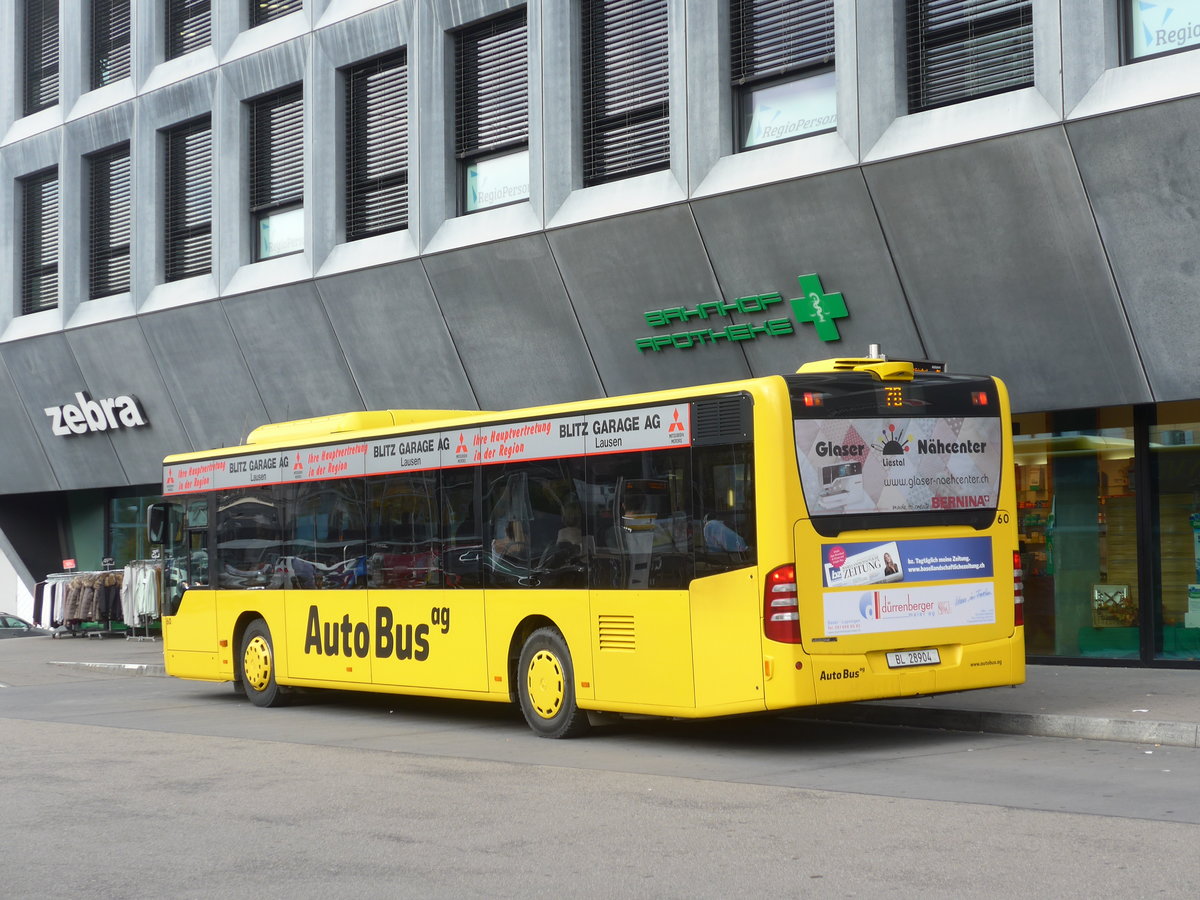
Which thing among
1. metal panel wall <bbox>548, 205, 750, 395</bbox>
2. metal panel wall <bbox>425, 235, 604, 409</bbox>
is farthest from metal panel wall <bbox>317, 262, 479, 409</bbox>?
metal panel wall <bbox>548, 205, 750, 395</bbox>

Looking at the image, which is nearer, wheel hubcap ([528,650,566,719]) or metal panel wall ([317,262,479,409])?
wheel hubcap ([528,650,566,719])

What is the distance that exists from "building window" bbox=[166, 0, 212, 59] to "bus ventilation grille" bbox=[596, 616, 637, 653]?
54.9ft

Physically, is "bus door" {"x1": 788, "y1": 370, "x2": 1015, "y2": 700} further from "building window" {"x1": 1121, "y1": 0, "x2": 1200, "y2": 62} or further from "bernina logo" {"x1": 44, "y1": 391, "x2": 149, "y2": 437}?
"bernina logo" {"x1": 44, "y1": 391, "x2": 149, "y2": 437}

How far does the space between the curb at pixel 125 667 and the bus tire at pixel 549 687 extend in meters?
9.89

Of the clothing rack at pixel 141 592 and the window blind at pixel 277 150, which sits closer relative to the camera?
the window blind at pixel 277 150

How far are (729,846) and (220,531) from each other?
10.5 m

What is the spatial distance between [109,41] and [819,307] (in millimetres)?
16752

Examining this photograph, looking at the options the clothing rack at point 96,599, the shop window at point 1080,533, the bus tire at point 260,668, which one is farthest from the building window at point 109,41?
the shop window at point 1080,533

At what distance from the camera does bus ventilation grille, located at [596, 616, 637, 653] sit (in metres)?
11.7

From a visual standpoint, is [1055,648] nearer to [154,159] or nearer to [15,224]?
[154,159]

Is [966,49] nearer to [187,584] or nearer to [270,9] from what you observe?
[187,584]

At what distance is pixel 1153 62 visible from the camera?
536 inches

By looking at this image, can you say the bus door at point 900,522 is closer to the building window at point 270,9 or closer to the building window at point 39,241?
the building window at point 270,9

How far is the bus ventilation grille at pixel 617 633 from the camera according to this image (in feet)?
38.4
